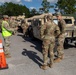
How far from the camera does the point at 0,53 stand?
327 inches

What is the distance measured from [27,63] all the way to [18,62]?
44 centimetres

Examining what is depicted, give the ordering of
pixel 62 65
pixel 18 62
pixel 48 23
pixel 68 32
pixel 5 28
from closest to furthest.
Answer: pixel 48 23 < pixel 62 65 < pixel 18 62 < pixel 5 28 < pixel 68 32

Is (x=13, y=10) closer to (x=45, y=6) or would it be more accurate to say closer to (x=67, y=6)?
(x=45, y=6)

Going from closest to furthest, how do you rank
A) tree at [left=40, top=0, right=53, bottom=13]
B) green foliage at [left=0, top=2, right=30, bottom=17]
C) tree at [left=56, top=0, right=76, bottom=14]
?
tree at [left=56, top=0, right=76, bottom=14] → tree at [left=40, top=0, right=53, bottom=13] → green foliage at [left=0, top=2, right=30, bottom=17]

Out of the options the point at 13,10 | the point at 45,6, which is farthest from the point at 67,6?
the point at 13,10

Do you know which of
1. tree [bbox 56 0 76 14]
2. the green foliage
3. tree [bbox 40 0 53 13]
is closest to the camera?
tree [bbox 56 0 76 14]

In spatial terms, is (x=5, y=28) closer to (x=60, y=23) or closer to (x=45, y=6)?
(x=60, y=23)

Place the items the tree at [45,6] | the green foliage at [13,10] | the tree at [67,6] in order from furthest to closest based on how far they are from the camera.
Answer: the green foliage at [13,10]
the tree at [45,6]
the tree at [67,6]

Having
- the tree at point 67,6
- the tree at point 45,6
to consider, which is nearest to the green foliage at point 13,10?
the tree at point 45,6

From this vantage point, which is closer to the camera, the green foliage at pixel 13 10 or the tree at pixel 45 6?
the tree at pixel 45 6

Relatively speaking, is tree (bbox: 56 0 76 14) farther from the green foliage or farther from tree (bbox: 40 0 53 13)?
the green foliage

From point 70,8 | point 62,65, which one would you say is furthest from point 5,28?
point 70,8

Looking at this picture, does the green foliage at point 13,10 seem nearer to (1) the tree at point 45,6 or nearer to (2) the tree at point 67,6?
(1) the tree at point 45,6

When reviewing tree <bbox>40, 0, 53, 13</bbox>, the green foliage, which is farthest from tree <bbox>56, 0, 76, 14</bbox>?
the green foliage
